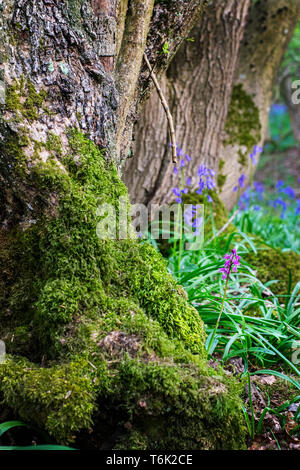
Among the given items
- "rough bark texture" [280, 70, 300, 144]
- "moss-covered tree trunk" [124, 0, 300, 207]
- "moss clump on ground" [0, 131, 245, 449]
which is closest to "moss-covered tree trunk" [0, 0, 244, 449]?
"moss clump on ground" [0, 131, 245, 449]

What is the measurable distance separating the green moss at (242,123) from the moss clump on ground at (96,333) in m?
3.42

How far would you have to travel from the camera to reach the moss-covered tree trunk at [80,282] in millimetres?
1505

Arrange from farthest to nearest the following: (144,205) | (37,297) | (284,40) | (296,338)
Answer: (284,40) → (144,205) → (296,338) → (37,297)

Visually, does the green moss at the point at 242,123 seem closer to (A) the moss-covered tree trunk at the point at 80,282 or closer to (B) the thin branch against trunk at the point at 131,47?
(B) the thin branch against trunk at the point at 131,47

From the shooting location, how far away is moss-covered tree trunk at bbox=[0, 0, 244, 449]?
1.50 metres

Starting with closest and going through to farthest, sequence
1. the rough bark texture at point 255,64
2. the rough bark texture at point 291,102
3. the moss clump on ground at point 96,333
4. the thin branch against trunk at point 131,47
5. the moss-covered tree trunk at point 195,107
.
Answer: the moss clump on ground at point 96,333
the thin branch against trunk at point 131,47
the moss-covered tree trunk at point 195,107
the rough bark texture at point 255,64
the rough bark texture at point 291,102

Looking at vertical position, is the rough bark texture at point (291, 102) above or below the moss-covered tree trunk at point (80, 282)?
above

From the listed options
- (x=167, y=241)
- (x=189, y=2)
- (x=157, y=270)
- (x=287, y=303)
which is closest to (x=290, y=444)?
(x=157, y=270)

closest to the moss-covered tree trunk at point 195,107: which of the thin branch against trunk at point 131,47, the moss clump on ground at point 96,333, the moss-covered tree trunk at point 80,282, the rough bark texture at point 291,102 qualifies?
the thin branch against trunk at point 131,47

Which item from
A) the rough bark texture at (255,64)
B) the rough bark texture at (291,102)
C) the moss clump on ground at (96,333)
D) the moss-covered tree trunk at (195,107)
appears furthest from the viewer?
the rough bark texture at (291,102)

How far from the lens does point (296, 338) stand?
2357mm
